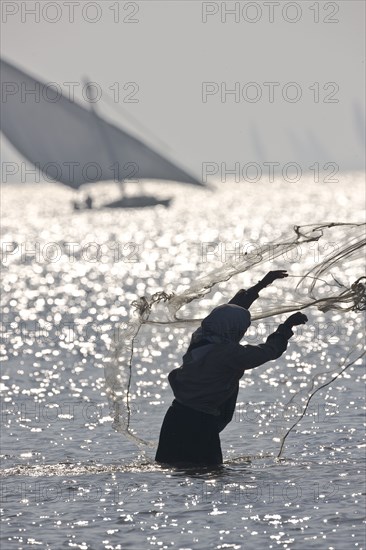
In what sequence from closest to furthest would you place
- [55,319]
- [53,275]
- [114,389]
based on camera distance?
[114,389], [55,319], [53,275]

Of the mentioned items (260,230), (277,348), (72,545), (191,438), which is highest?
(260,230)

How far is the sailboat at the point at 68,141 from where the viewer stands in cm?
9238

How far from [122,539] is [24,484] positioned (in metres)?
3.06

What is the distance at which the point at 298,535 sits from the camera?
12.6 meters

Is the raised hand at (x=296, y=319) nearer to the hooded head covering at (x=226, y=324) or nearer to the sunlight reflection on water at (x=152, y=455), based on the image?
the hooded head covering at (x=226, y=324)

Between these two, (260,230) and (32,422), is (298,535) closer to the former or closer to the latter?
(32,422)

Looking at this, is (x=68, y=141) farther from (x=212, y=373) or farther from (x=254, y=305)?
(x=212, y=373)

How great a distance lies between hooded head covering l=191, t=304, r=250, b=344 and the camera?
13680 mm

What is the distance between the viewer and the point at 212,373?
13.9m

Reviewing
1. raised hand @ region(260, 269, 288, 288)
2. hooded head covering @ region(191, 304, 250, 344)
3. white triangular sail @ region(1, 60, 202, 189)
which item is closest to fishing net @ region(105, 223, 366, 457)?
raised hand @ region(260, 269, 288, 288)

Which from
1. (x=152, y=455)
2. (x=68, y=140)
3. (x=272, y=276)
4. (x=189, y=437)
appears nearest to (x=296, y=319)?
(x=272, y=276)

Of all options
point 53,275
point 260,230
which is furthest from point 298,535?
point 260,230

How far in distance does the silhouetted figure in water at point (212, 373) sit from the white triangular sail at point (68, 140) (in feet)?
256

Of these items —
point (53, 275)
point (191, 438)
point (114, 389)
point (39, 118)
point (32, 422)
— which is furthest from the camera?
point (39, 118)
